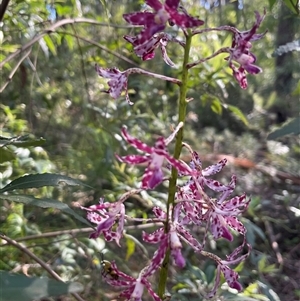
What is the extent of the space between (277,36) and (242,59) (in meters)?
3.45

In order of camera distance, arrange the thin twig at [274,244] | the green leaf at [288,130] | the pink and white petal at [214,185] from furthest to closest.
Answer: the thin twig at [274,244]
the green leaf at [288,130]
the pink and white petal at [214,185]

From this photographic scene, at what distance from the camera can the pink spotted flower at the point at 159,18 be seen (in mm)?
477

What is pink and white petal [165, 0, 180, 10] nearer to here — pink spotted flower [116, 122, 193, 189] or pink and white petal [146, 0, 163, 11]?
pink and white petal [146, 0, 163, 11]

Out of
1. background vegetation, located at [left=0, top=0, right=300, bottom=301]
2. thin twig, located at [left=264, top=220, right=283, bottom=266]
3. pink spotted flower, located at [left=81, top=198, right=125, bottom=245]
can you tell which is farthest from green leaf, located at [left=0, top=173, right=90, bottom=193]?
thin twig, located at [left=264, top=220, right=283, bottom=266]

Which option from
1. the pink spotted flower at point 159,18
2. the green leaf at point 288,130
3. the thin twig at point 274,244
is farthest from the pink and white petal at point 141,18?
the thin twig at point 274,244

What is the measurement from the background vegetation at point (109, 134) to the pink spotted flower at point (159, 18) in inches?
10.9

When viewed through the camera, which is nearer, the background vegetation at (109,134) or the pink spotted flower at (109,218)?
the pink spotted flower at (109,218)

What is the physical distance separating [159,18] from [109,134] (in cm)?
110

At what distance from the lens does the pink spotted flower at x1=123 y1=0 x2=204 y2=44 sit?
0.48 meters

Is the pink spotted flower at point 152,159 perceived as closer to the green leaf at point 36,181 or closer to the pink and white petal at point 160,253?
the pink and white petal at point 160,253

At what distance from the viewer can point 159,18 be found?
19.1 inches

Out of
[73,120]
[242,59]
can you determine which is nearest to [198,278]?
[242,59]

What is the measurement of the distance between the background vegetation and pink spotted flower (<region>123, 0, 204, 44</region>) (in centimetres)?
28

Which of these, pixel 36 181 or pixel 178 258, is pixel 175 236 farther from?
pixel 36 181
